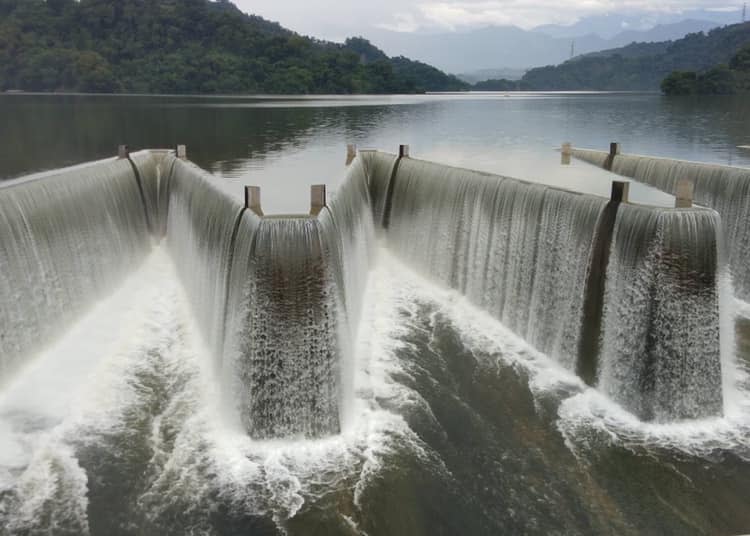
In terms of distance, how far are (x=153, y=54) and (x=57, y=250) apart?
119693mm

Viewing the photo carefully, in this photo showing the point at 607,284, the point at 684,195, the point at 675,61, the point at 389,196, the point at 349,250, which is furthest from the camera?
the point at 675,61

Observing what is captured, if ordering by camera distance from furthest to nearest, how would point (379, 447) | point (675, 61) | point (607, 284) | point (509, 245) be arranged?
point (675, 61) < point (509, 245) < point (607, 284) < point (379, 447)

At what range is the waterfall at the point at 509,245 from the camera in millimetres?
13852

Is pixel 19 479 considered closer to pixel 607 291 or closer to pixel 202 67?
pixel 607 291

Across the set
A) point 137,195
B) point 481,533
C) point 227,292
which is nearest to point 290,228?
point 227,292

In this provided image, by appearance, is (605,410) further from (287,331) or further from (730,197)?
(730,197)

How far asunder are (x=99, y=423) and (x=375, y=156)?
53.8 ft

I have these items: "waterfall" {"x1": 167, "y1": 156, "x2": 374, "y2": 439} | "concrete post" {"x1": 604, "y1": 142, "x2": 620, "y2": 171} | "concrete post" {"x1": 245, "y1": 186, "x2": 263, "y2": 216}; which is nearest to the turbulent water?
"waterfall" {"x1": 167, "y1": 156, "x2": 374, "y2": 439}

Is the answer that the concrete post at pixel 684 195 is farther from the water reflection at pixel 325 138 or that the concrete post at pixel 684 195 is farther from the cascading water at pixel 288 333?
the cascading water at pixel 288 333

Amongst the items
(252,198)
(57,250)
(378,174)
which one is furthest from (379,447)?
(378,174)

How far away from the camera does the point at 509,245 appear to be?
16.0m

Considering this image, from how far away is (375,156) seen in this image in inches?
1003

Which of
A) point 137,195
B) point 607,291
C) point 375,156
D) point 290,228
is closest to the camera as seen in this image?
point 290,228

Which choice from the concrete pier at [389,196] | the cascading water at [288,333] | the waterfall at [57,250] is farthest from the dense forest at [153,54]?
the cascading water at [288,333]
